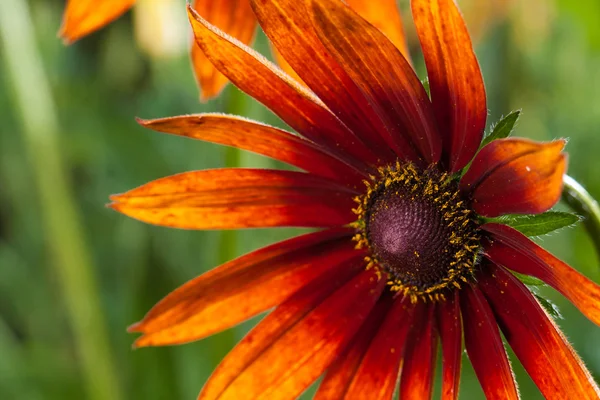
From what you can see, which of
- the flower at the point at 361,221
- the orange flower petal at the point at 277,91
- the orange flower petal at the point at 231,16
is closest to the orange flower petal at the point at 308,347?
the flower at the point at 361,221

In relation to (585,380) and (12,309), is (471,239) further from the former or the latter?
(12,309)

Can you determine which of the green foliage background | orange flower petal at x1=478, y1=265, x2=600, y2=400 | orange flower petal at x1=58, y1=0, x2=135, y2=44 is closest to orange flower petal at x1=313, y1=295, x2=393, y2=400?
orange flower petal at x1=478, y1=265, x2=600, y2=400

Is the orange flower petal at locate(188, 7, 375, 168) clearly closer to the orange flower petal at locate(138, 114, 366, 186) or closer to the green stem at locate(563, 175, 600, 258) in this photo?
the orange flower petal at locate(138, 114, 366, 186)

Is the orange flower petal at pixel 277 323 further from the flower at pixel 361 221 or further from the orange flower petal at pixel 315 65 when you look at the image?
the orange flower petal at pixel 315 65

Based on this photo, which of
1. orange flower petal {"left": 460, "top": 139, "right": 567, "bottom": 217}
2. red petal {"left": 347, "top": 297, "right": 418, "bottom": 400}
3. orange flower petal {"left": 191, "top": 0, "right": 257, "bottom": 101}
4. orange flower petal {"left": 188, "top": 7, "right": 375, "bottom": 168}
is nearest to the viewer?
orange flower petal {"left": 460, "top": 139, "right": 567, "bottom": 217}

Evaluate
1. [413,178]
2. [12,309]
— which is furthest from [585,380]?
[12,309]
